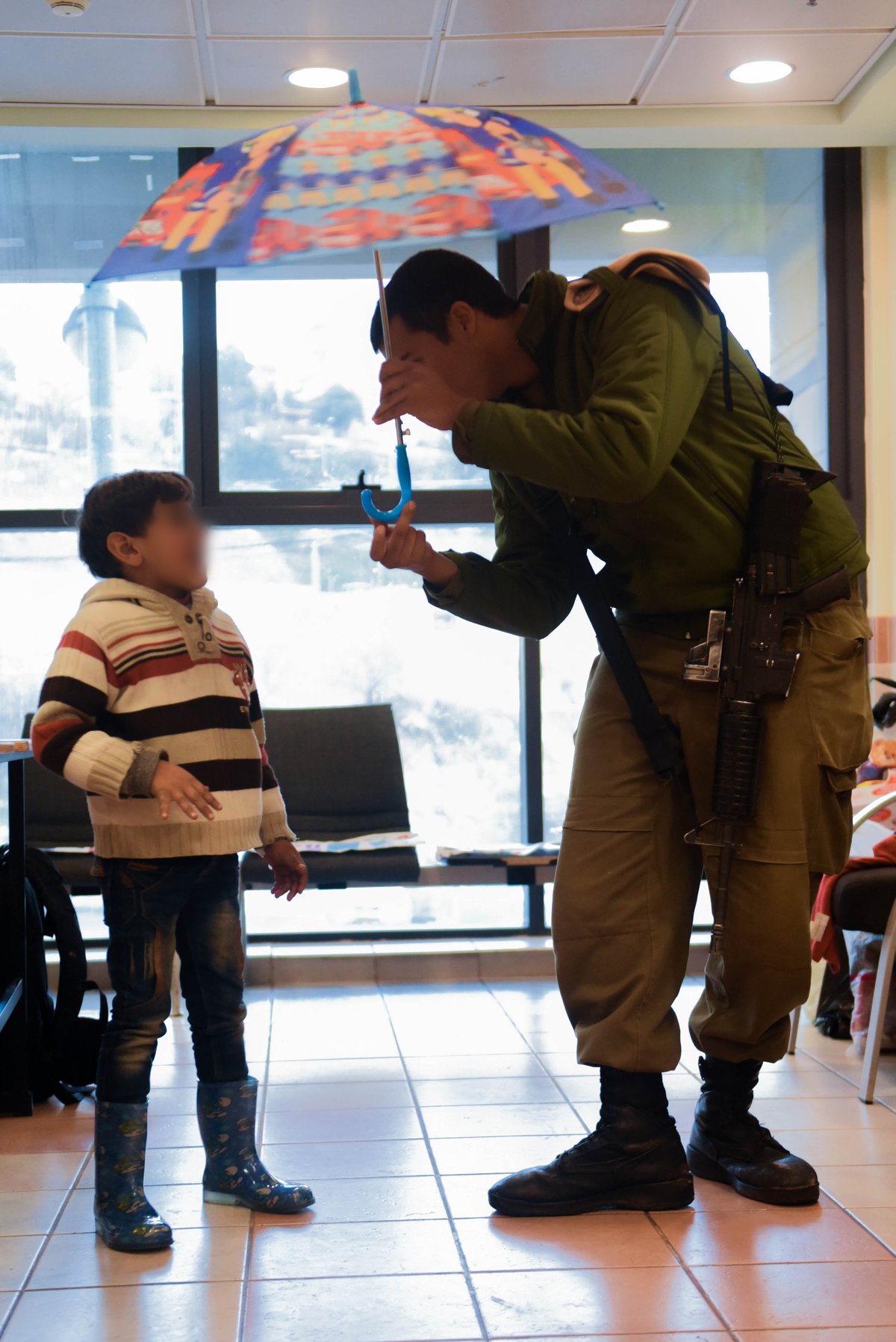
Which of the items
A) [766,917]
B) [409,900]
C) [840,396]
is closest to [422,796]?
[409,900]

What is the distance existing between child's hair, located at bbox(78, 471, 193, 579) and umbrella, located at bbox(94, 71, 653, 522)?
0.40 metres

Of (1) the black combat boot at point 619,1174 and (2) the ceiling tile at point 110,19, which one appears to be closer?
(1) the black combat boot at point 619,1174

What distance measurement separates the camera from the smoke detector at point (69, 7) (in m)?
3.70

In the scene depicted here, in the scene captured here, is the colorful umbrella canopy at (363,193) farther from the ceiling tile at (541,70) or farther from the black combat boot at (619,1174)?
the ceiling tile at (541,70)

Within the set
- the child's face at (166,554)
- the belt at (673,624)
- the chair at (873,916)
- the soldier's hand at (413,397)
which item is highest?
the soldier's hand at (413,397)

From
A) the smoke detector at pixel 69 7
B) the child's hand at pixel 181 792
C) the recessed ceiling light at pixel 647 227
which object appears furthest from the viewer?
the recessed ceiling light at pixel 647 227

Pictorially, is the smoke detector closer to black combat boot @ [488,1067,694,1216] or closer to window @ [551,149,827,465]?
window @ [551,149,827,465]

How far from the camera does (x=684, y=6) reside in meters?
3.80

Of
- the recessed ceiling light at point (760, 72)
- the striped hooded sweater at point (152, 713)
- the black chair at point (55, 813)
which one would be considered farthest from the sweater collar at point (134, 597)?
the recessed ceiling light at point (760, 72)

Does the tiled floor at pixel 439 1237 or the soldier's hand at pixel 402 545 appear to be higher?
the soldier's hand at pixel 402 545

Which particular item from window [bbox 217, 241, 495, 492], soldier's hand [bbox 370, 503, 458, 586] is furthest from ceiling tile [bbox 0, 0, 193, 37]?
soldier's hand [bbox 370, 503, 458, 586]

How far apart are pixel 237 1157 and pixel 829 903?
1497 millimetres

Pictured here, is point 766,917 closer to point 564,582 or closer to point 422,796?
point 564,582

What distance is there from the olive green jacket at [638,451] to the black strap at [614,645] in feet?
0.12
